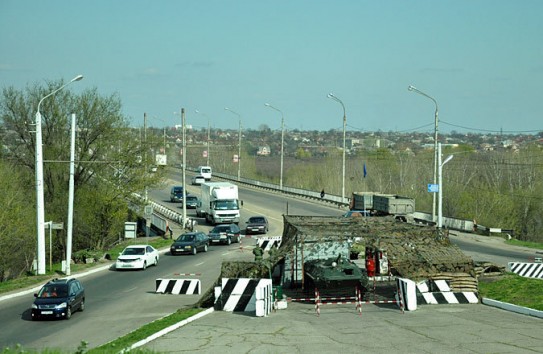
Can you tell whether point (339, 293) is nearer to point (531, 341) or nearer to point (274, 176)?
point (531, 341)

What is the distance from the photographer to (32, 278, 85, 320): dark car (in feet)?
81.5

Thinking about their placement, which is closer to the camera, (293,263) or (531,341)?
(531,341)

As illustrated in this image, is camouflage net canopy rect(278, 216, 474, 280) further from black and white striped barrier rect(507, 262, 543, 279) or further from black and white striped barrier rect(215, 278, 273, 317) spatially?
black and white striped barrier rect(507, 262, 543, 279)

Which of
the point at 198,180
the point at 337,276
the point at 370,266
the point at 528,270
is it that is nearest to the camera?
the point at 337,276

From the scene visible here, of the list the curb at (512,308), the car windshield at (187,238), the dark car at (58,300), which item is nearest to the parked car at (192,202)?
the car windshield at (187,238)

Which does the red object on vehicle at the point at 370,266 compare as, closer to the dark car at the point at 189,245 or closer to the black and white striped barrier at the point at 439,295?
the black and white striped barrier at the point at 439,295

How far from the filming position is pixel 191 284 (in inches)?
1192

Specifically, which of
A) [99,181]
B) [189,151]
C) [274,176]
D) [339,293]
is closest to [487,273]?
[339,293]

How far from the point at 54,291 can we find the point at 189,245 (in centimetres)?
2219

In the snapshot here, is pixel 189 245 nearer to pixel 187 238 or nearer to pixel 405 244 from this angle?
pixel 187 238

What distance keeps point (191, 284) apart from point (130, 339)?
35.7ft

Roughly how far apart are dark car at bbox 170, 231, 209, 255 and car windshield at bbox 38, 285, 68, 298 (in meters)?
21.8

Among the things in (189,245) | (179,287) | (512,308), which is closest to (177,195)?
(189,245)

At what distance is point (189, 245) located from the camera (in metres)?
47.8
